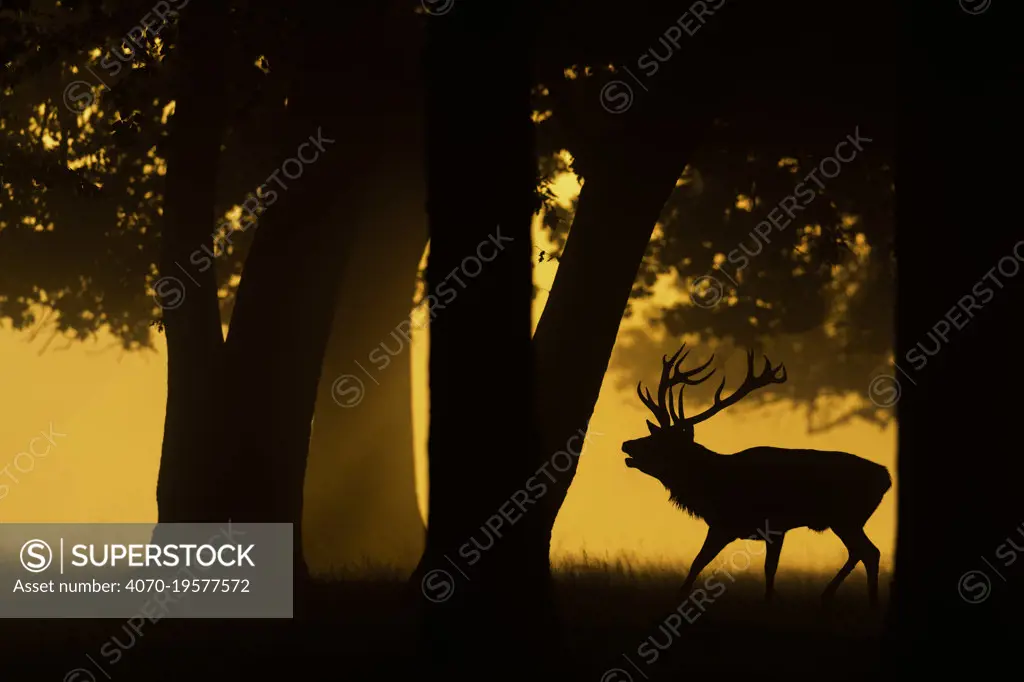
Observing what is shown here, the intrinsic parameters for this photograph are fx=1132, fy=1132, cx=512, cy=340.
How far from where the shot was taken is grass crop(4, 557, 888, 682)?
7691mm

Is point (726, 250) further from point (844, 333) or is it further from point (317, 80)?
point (317, 80)

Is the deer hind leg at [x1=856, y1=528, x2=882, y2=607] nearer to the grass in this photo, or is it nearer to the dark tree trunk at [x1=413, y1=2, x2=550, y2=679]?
the grass

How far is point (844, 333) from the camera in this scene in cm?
2327

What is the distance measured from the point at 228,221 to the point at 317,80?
270 inches

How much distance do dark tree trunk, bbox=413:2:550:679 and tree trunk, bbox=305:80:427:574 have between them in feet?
24.2

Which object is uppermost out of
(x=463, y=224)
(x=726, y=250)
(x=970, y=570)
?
(x=726, y=250)

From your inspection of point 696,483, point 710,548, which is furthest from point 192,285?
point 710,548

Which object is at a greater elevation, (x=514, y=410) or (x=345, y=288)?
(x=345, y=288)

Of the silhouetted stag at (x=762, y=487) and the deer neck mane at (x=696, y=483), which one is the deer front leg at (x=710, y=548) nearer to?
the silhouetted stag at (x=762, y=487)

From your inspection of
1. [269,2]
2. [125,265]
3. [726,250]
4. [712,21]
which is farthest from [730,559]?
[125,265]

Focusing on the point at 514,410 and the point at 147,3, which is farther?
the point at 147,3

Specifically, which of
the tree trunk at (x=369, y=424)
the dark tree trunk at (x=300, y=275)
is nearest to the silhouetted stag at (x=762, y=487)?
the dark tree trunk at (x=300, y=275)

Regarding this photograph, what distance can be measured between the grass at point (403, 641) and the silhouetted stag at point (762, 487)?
0.67 m

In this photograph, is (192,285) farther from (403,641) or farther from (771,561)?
(771,561)
